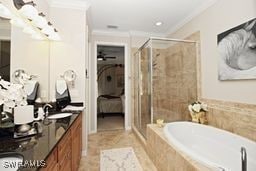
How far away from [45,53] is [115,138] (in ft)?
7.40

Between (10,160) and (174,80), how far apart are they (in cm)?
309

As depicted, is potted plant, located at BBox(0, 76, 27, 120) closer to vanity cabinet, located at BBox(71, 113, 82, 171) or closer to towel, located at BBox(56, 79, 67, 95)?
vanity cabinet, located at BBox(71, 113, 82, 171)

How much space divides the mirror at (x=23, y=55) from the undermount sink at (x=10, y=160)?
857 millimetres

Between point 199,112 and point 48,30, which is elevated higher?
point 48,30

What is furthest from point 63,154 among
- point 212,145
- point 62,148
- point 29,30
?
point 212,145

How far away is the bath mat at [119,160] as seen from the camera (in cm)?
216

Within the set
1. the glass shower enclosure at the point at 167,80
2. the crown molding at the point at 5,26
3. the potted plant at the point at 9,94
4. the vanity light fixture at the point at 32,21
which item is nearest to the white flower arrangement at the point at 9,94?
the potted plant at the point at 9,94

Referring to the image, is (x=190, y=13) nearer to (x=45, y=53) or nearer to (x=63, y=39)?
(x=63, y=39)

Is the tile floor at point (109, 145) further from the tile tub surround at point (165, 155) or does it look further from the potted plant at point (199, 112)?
the potted plant at point (199, 112)

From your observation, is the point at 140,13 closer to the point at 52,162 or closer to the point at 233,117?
the point at 233,117

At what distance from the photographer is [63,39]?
256 cm

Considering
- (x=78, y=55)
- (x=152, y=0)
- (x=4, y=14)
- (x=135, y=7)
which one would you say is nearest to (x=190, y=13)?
(x=152, y=0)

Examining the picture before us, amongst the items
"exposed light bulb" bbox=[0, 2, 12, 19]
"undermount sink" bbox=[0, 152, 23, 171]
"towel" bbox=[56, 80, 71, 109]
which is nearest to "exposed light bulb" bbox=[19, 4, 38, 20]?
"exposed light bulb" bbox=[0, 2, 12, 19]

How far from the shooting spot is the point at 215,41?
97.6 inches
